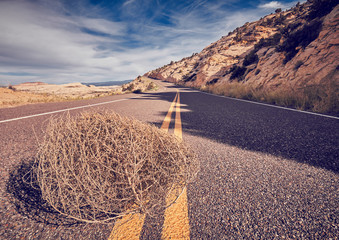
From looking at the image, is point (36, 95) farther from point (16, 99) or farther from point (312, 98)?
point (312, 98)

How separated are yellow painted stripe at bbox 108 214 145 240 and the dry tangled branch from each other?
6 centimetres

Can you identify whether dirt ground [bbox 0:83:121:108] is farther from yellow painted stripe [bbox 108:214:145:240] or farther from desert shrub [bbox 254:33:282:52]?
desert shrub [bbox 254:33:282:52]

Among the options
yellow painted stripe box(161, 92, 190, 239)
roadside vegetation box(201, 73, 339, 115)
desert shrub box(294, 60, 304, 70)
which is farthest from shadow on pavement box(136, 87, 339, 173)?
desert shrub box(294, 60, 304, 70)

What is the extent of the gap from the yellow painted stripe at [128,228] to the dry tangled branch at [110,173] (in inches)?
2.3

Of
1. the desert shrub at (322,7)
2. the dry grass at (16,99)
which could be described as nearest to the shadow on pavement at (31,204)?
the dry grass at (16,99)

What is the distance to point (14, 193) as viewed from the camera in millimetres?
1132

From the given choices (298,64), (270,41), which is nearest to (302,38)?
(298,64)

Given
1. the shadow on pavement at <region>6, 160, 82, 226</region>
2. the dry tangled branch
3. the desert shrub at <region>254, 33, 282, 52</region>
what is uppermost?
the desert shrub at <region>254, 33, 282, 52</region>

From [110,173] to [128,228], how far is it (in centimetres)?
38

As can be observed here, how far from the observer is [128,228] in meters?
0.91

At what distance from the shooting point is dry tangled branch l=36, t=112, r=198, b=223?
94cm

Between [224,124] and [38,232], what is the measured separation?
10.1 ft

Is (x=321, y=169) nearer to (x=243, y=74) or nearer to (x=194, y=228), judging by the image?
(x=194, y=228)

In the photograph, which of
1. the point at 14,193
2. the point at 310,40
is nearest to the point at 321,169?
the point at 14,193
